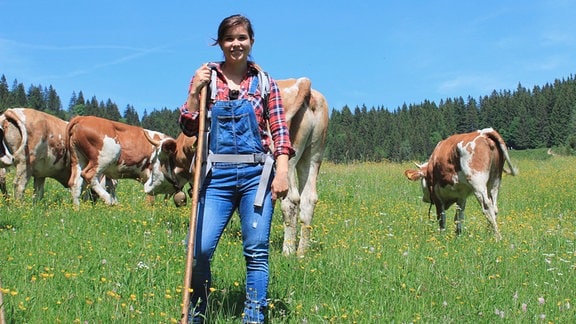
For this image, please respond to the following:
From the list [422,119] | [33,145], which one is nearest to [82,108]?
[422,119]

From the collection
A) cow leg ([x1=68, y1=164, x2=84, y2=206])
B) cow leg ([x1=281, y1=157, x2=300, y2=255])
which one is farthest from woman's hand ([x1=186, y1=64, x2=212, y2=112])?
cow leg ([x1=68, y1=164, x2=84, y2=206])

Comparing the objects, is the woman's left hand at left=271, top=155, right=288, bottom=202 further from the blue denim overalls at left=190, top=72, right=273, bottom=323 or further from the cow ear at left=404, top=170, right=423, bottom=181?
the cow ear at left=404, top=170, right=423, bottom=181

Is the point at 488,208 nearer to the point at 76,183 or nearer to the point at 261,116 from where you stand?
the point at 261,116

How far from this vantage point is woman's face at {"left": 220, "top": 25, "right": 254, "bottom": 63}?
402 cm

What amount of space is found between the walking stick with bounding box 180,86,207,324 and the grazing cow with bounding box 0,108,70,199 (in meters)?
8.66

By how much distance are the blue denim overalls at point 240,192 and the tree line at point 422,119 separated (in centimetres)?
10584

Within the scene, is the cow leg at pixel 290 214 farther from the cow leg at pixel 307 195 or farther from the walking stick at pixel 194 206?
the walking stick at pixel 194 206

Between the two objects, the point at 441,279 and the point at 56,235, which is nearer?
the point at 441,279

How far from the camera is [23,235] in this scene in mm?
7133

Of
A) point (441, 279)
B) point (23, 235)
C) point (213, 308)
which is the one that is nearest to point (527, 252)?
point (441, 279)

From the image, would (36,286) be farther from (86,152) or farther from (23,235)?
(86,152)

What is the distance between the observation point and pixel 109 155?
12250 mm

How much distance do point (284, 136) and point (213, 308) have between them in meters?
1.54

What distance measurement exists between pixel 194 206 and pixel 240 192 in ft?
1.68
